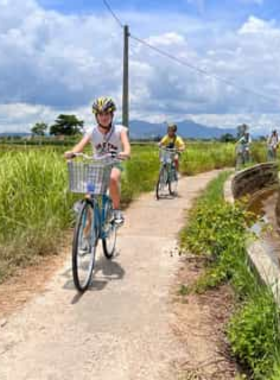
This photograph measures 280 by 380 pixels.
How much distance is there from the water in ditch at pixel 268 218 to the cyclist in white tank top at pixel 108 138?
1643mm

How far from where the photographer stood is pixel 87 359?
146 inches

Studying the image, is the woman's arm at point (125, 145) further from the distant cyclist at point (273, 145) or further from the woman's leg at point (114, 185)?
the distant cyclist at point (273, 145)

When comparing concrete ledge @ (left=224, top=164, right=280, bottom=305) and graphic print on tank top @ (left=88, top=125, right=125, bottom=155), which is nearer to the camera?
concrete ledge @ (left=224, top=164, right=280, bottom=305)

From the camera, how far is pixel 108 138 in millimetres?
6043

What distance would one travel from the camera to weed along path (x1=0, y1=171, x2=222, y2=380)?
11.8 feet

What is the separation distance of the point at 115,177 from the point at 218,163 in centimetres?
2118

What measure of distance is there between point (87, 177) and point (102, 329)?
1540 mm

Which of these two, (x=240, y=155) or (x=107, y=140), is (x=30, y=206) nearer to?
(x=107, y=140)

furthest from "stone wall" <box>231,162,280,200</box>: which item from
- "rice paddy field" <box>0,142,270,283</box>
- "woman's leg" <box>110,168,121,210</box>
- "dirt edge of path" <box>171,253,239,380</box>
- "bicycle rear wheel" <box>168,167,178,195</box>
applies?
"dirt edge of path" <box>171,253,239,380</box>

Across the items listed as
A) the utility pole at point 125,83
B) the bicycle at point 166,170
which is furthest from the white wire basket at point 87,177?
the utility pole at point 125,83

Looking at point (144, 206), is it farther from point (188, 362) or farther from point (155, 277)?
point (188, 362)

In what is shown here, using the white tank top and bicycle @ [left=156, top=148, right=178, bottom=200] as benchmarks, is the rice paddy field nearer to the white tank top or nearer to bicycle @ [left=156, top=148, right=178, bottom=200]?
the white tank top

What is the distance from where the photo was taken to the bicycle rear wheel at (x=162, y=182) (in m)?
12.2

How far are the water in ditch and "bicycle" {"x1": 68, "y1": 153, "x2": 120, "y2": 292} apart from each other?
5.52 feet
